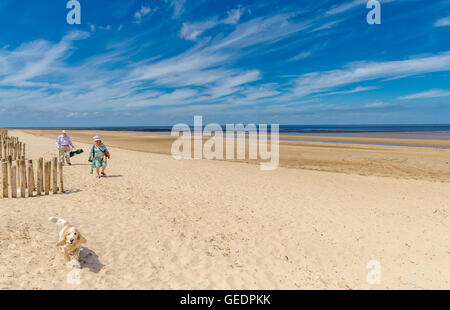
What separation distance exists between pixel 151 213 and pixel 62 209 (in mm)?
2490

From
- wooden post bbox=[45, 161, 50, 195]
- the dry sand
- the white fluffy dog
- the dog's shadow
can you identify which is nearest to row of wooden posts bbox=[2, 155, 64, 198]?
wooden post bbox=[45, 161, 50, 195]

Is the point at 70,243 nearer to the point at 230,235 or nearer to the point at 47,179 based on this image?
the point at 230,235

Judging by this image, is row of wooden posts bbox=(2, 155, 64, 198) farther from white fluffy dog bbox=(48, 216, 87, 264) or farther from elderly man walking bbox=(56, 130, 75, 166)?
elderly man walking bbox=(56, 130, 75, 166)

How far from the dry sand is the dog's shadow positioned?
2cm

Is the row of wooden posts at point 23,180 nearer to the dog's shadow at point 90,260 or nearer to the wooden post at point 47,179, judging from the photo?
the wooden post at point 47,179

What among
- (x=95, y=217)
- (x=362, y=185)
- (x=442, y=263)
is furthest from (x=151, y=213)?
(x=362, y=185)

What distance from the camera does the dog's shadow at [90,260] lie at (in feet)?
15.4

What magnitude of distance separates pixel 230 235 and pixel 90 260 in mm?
3300

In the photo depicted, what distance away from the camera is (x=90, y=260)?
193 inches

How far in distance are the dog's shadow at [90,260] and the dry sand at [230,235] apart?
19 millimetres

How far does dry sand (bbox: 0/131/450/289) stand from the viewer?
189 inches

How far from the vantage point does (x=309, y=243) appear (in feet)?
21.5

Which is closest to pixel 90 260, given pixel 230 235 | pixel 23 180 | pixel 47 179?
pixel 230 235

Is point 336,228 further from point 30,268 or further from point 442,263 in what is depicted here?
point 30,268
